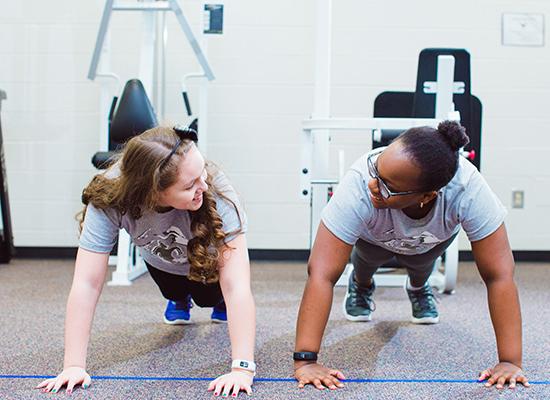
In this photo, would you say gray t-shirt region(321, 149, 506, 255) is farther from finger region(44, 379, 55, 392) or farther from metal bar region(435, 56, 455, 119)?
metal bar region(435, 56, 455, 119)

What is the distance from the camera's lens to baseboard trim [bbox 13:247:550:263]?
4.05m

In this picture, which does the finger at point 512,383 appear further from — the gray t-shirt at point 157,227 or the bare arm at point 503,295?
the gray t-shirt at point 157,227

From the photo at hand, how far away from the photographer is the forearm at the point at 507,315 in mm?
1501

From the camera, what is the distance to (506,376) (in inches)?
58.6

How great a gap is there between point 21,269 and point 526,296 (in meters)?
2.59

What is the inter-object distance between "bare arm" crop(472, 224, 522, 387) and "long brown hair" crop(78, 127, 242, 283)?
1.97 ft

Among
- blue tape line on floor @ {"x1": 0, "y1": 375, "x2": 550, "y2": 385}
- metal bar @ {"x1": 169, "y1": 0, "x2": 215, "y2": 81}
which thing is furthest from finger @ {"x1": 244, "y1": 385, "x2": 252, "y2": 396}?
metal bar @ {"x1": 169, "y1": 0, "x2": 215, "y2": 81}

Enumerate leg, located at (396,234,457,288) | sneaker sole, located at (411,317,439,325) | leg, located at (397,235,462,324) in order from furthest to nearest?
sneaker sole, located at (411,317,439,325) < leg, located at (397,235,462,324) < leg, located at (396,234,457,288)

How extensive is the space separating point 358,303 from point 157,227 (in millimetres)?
939

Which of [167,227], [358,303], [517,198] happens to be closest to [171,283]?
[167,227]

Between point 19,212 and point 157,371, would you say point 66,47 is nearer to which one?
point 19,212

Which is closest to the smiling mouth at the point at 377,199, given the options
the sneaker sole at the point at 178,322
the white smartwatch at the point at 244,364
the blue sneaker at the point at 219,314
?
the white smartwatch at the point at 244,364

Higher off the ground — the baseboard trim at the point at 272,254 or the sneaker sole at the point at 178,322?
the sneaker sole at the point at 178,322

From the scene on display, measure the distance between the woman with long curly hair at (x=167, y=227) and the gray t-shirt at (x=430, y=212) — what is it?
0.81 ft
